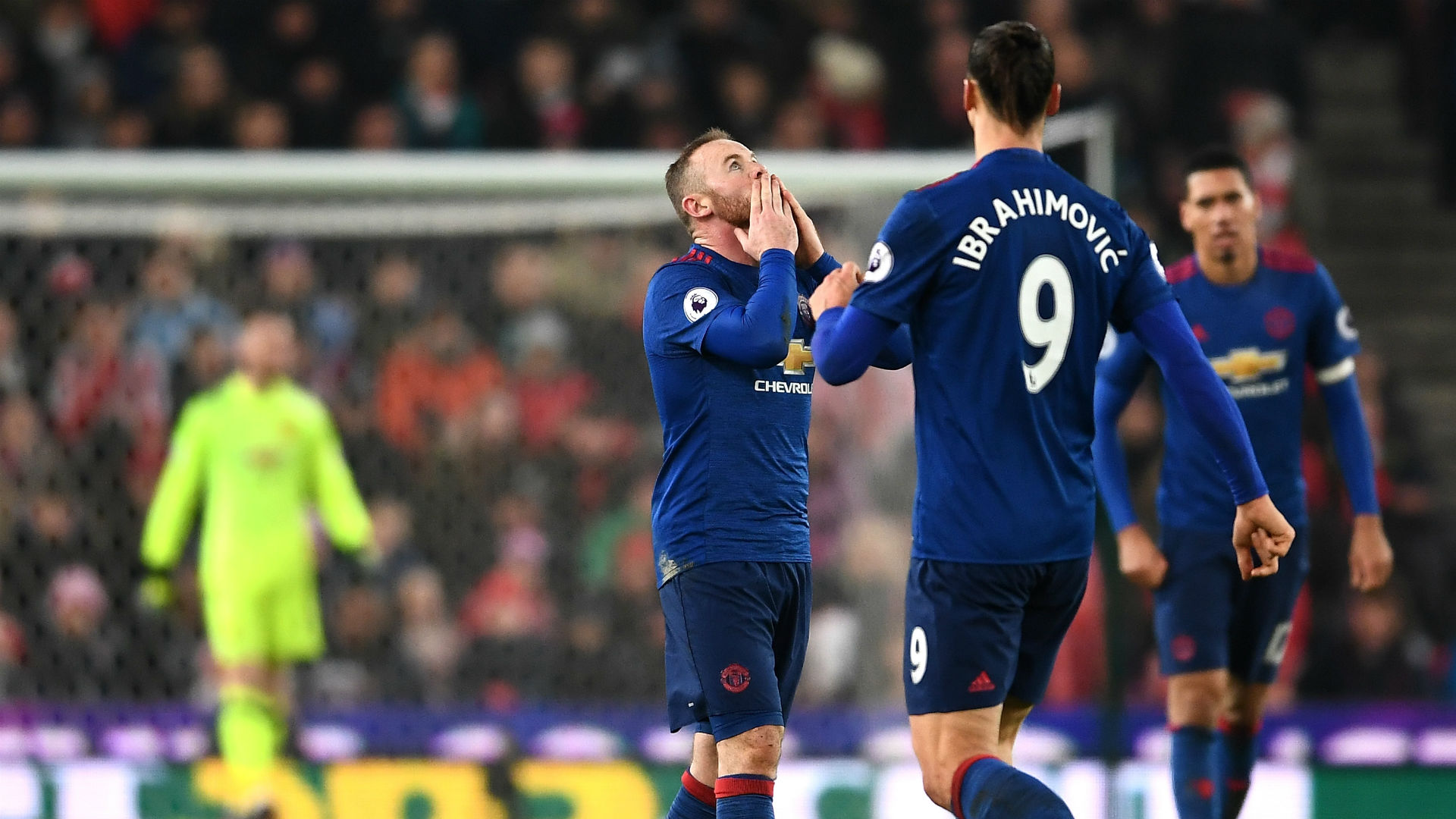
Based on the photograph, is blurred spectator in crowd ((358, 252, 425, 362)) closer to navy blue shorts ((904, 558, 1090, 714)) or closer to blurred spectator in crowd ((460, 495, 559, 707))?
blurred spectator in crowd ((460, 495, 559, 707))

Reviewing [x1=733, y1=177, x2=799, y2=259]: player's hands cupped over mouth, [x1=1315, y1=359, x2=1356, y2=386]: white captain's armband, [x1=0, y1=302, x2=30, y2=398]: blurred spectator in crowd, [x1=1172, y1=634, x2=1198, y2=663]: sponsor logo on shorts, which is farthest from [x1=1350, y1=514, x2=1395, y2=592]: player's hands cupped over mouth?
[x1=0, y1=302, x2=30, y2=398]: blurred spectator in crowd

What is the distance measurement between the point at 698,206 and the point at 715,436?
577mm

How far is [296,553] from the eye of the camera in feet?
26.8

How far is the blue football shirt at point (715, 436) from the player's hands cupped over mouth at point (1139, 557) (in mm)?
1452

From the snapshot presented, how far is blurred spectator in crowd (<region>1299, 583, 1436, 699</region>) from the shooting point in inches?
337

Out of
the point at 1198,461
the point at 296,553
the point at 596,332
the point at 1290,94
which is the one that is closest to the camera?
the point at 1198,461

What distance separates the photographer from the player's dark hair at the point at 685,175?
4.23 m

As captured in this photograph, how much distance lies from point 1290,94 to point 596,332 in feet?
16.1

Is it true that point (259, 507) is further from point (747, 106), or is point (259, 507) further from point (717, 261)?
point (717, 261)

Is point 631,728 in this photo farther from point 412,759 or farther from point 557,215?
point 557,215

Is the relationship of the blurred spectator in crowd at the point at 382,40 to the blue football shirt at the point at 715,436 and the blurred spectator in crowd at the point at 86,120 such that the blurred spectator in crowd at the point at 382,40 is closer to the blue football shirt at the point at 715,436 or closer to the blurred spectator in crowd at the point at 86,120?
the blurred spectator in crowd at the point at 86,120

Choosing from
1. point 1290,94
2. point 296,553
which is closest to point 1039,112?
point 296,553

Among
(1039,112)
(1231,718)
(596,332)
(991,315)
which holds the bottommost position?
(1231,718)

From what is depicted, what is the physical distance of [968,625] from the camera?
366 centimetres
